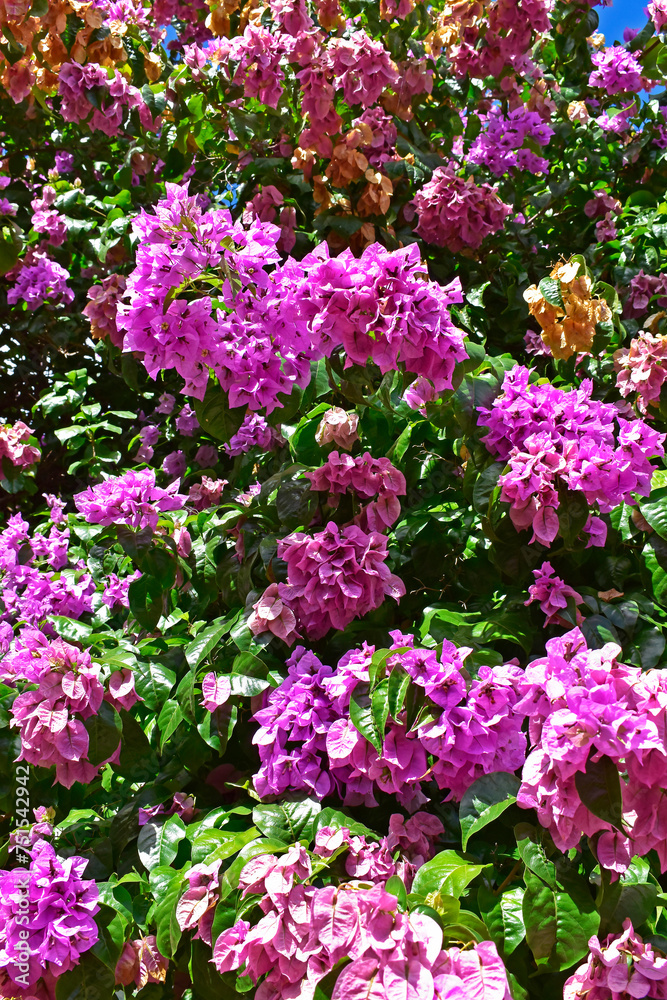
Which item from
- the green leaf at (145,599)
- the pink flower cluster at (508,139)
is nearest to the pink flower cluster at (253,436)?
the green leaf at (145,599)

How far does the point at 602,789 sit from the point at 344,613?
0.70 m

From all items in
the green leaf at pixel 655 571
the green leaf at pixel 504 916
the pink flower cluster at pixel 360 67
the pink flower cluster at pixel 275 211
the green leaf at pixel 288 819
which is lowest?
the green leaf at pixel 288 819

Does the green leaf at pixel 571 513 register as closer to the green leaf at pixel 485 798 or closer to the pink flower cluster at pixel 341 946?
the green leaf at pixel 485 798

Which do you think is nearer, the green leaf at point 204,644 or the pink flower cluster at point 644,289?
the green leaf at point 204,644

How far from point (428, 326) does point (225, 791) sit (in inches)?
41.5

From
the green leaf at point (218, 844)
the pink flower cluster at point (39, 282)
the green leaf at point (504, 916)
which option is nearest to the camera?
the green leaf at point (504, 916)

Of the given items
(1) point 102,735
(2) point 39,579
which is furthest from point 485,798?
(2) point 39,579

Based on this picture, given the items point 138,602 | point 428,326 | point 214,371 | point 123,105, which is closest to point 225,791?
point 138,602

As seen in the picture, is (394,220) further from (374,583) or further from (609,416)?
(374,583)

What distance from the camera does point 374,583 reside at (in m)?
1.58

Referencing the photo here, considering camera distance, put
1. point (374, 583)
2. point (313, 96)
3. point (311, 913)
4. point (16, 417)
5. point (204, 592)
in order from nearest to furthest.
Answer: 1. point (311, 913)
2. point (374, 583)
3. point (204, 592)
4. point (313, 96)
5. point (16, 417)

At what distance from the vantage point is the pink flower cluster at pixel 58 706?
1.47m

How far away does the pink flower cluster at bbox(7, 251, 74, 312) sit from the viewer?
340 centimetres

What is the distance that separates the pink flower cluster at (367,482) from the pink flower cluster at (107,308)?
0.91 metres
